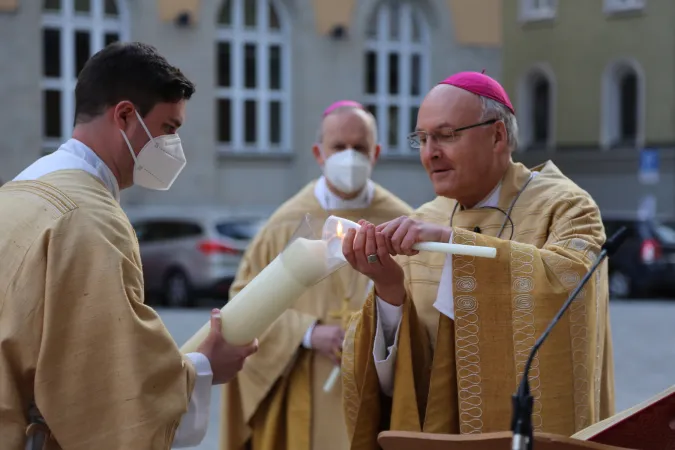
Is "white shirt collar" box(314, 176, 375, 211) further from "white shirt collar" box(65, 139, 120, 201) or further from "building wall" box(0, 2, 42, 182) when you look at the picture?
"building wall" box(0, 2, 42, 182)

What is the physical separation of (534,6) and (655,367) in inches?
817

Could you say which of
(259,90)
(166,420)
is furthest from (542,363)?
(259,90)

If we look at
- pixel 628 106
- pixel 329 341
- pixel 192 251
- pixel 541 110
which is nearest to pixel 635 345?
pixel 192 251

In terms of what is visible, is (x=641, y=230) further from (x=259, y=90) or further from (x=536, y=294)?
(x=536, y=294)

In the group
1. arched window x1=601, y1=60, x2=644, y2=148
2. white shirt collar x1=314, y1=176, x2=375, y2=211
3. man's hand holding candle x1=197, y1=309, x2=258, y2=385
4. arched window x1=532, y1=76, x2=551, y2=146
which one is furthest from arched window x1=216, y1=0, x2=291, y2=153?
man's hand holding candle x1=197, y1=309, x2=258, y2=385

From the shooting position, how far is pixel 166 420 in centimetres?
276

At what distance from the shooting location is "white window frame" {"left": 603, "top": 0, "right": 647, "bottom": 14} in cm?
2680

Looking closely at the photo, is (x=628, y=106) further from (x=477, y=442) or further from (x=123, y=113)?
(x=477, y=442)

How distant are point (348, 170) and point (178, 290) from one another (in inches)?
467

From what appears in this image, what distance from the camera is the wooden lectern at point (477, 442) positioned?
2301 mm

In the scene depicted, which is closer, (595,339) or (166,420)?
(166,420)

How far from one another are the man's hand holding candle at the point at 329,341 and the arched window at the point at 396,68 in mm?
19534

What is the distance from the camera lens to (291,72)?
74.2ft

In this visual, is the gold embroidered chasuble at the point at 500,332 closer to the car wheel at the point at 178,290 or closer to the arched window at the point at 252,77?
the car wheel at the point at 178,290
